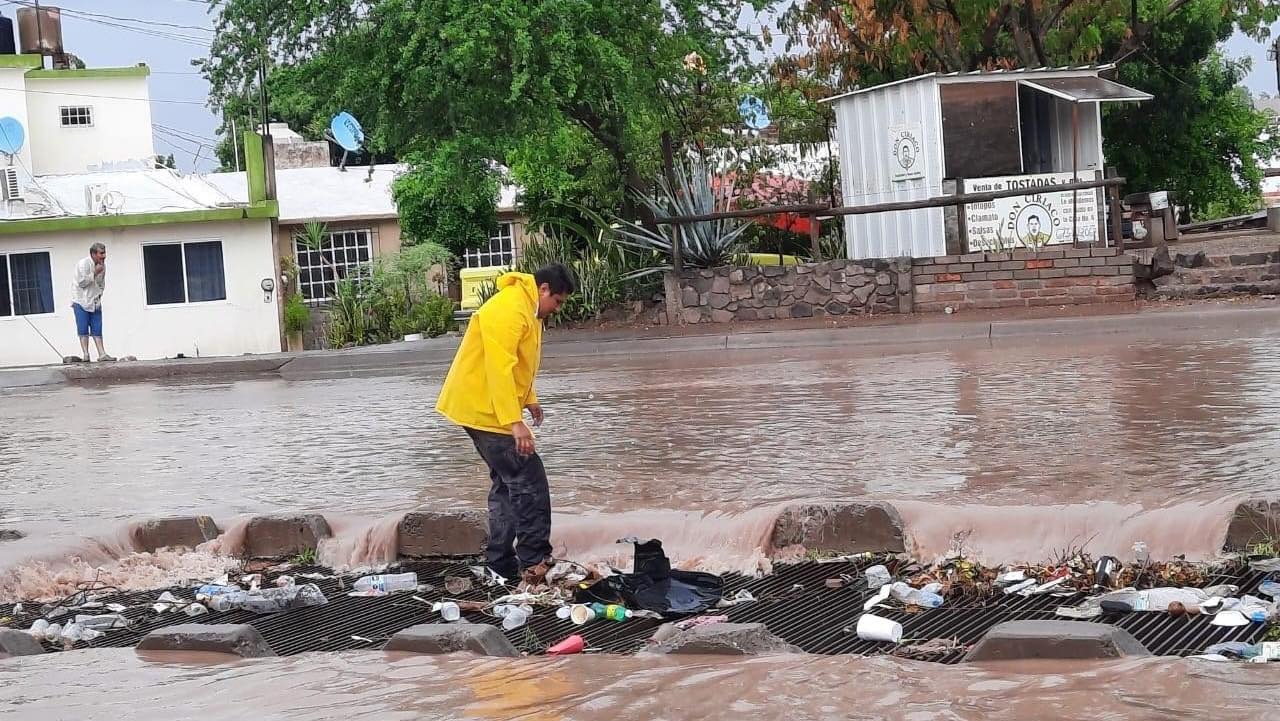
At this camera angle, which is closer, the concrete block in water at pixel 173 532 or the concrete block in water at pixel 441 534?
the concrete block in water at pixel 441 534

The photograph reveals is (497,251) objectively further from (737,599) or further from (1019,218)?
(737,599)

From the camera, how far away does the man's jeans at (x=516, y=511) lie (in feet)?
22.9

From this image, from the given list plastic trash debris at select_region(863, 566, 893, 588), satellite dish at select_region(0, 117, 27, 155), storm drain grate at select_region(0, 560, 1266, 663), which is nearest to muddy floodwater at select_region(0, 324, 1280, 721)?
storm drain grate at select_region(0, 560, 1266, 663)

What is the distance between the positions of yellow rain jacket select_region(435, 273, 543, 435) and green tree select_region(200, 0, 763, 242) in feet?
39.9

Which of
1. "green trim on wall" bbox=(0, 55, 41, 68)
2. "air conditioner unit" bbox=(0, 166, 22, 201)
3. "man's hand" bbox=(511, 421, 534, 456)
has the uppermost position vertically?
"green trim on wall" bbox=(0, 55, 41, 68)

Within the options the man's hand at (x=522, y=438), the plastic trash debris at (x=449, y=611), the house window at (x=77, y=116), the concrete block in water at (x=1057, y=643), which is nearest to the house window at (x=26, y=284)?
the house window at (x=77, y=116)

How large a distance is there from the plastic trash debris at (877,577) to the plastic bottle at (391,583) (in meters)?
2.06

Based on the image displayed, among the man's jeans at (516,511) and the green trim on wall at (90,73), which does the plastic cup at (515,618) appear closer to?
the man's jeans at (516,511)

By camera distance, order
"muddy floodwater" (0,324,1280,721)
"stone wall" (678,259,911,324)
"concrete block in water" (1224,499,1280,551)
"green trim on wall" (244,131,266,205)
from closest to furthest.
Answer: "muddy floodwater" (0,324,1280,721)
"concrete block in water" (1224,499,1280,551)
"stone wall" (678,259,911,324)
"green trim on wall" (244,131,266,205)

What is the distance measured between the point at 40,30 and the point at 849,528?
40099mm

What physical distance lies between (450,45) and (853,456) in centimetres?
1180

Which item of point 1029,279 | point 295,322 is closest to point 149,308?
point 295,322

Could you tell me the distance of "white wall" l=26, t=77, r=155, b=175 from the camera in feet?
132

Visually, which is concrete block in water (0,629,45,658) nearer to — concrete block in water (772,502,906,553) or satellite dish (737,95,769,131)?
concrete block in water (772,502,906,553)
